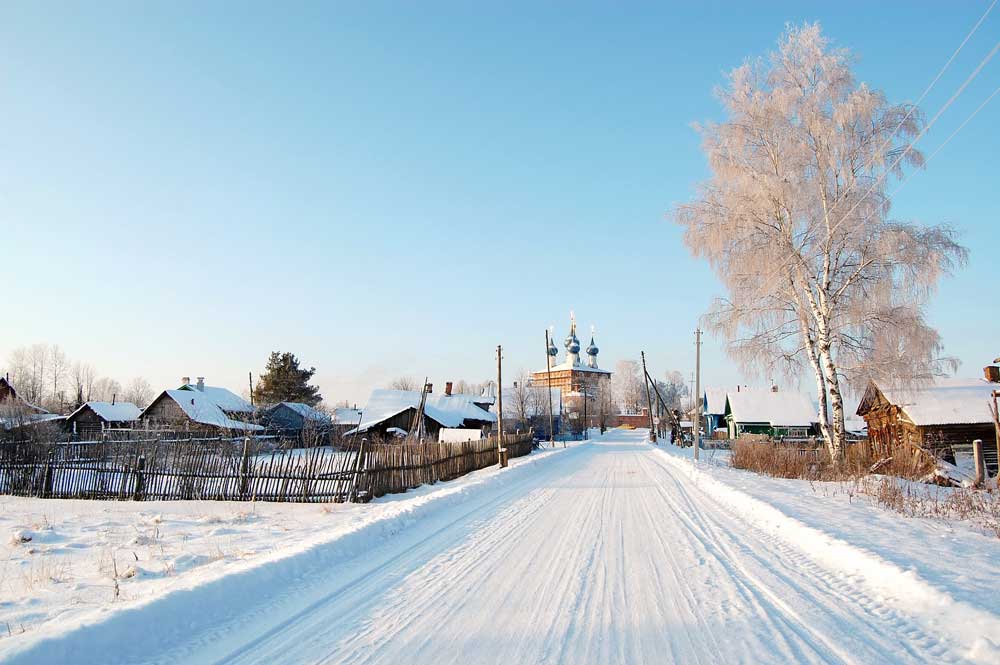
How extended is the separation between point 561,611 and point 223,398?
5445cm

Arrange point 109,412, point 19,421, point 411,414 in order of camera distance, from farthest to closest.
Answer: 1. point 109,412
2. point 411,414
3. point 19,421

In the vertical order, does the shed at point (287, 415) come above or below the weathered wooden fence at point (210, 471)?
above

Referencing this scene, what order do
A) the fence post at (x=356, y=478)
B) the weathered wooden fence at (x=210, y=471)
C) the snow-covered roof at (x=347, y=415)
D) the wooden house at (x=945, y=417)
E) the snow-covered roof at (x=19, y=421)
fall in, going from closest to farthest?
the fence post at (x=356, y=478) → the weathered wooden fence at (x=210, y=471) → the wooden house at (x=945, y=417) → the snow-covered roof at (x=19, y=421) → the snow-covered roof at (x=347, y=415)

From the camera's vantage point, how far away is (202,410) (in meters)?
48.2

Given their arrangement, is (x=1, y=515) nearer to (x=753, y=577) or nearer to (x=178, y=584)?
(x=178, y=584)

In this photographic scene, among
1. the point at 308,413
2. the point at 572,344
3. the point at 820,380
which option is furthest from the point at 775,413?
the point at 572,344

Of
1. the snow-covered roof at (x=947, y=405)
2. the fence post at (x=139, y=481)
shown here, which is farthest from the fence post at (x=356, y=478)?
the snow-covered roof at (x=947, y=405)

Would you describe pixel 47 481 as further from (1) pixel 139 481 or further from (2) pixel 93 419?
(2) pixel 93 419

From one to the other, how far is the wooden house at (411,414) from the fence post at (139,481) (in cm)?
2559

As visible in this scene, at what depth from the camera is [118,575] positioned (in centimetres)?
809

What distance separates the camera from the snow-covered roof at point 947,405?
82.4ft

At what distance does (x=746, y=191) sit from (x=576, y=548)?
57.3ft

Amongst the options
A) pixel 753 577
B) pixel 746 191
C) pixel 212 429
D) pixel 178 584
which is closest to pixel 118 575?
pixel 178 584

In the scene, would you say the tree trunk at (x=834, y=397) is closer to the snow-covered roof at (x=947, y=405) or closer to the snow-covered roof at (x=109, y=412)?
the snow-covered roof at (x=947, y=405)
